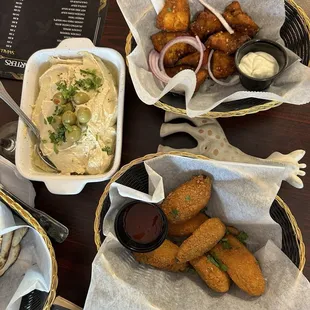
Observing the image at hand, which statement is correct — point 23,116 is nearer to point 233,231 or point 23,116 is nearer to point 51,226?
point 51,226

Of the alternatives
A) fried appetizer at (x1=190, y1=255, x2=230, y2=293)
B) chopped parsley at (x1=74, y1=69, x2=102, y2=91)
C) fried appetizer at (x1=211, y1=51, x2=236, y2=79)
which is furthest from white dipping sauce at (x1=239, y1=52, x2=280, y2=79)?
fried appetizer at (x1=190, y1=255, x2=230, y2=293)

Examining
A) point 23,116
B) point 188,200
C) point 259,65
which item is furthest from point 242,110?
point 23,116

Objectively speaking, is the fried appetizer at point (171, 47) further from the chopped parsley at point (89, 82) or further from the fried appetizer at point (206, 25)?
the chopped parsley at point (89, 82)

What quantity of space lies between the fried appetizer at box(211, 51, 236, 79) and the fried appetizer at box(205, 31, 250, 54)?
0.06 ft

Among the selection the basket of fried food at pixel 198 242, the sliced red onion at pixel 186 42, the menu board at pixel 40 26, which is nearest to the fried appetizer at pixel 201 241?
the basket of fried food at pixel 198 242

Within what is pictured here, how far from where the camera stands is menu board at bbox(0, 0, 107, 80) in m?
1.41

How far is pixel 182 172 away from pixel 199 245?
0.66 ft

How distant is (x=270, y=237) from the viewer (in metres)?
1.09

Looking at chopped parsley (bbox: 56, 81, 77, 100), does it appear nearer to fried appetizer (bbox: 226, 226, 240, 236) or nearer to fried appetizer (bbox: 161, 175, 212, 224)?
fried appetizer (bbox: 161, 175, 212, 224)

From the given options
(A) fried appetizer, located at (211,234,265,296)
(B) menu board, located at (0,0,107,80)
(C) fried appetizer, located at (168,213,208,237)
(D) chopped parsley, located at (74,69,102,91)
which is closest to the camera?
(A) fried appetizer, located at (211,234,265,296)

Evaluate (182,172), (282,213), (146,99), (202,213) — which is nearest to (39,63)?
(146,99)

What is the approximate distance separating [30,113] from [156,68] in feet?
1.34

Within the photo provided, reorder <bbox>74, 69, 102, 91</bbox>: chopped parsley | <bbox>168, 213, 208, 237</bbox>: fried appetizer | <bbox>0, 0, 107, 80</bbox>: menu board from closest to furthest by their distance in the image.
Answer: <bbox>168, 213, 208, 237</bbox>: fried appetizer → <bbox>74, 69, 102, 91</bbox>: chopped parsley → <bbox>0, 0, 107, 80</bbox>: menu board

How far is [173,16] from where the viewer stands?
1.24m
